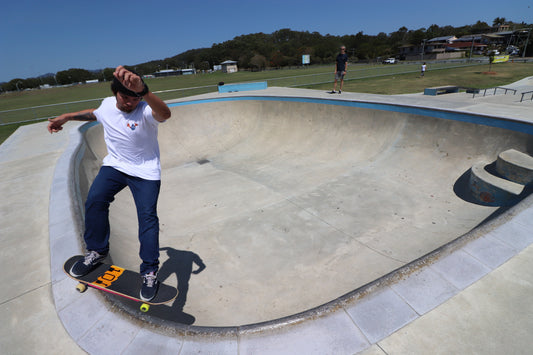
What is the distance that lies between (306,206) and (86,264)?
5108mm

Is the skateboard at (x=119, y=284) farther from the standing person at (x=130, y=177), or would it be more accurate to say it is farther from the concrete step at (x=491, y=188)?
the concrete step at (x=491, y=188)

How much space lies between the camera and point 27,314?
2375mm

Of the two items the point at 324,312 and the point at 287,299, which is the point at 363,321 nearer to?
the point at 324,312

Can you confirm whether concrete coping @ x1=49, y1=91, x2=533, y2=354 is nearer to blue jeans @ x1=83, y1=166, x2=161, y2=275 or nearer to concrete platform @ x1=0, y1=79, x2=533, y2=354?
concrete platform @ x1=0, y1=79, x2=533, y2=354

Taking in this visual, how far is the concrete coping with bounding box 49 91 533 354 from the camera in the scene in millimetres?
2094

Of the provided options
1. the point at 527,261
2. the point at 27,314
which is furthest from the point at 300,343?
the point at 527,261

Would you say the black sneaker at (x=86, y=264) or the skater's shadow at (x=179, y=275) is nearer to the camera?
the black sneaker at (x=86, y=264)

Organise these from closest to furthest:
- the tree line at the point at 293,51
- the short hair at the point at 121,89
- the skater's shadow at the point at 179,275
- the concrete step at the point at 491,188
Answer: the short hair at the point at 121,89
the skater's shadow at the point at 179,275
the concrete step at the point at 491,188
the tree line at the point at 293,51

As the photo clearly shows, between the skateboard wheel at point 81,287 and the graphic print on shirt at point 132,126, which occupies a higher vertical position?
the graphic print on shirt at point 132,126

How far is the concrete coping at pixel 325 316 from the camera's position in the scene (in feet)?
6.87

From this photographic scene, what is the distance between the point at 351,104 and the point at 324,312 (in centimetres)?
1027

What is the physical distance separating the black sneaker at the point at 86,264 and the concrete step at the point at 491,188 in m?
7.14

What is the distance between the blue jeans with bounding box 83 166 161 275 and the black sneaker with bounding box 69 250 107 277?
6cm

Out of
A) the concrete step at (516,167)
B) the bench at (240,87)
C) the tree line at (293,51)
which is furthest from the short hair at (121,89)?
the tree line at (293,51)
